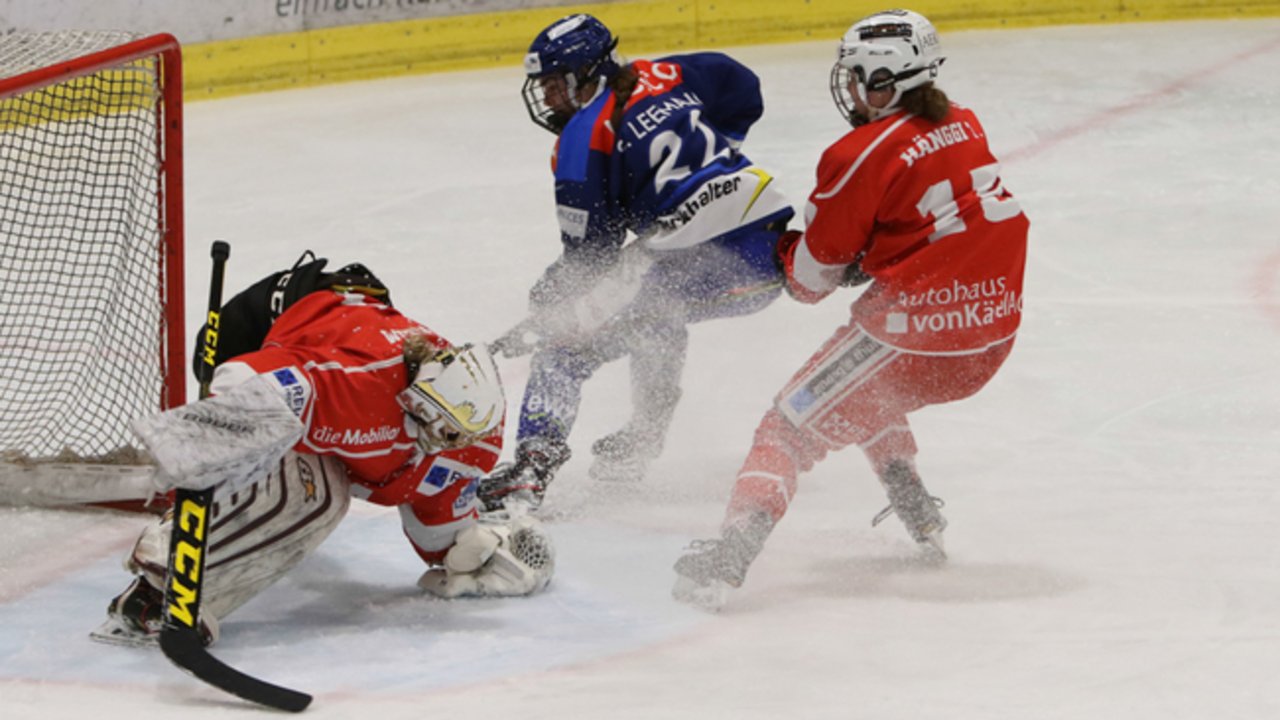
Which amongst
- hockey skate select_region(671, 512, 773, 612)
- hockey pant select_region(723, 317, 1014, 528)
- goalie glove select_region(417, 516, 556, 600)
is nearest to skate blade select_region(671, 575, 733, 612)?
hockey skate select_region(671, 512, 773, 612)

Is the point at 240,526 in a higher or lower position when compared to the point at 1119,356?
higher

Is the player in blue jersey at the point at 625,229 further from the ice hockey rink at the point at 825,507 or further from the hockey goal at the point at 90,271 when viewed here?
the hockey goal at the point at 90,271

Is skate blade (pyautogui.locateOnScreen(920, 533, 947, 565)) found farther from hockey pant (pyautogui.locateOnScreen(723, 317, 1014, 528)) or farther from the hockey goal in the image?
the hockey goal

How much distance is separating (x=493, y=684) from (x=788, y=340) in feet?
7.04

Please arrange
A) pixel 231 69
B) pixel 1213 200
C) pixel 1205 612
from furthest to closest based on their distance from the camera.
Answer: pixel 231 69 < pixel 1213 200 < pixel 1205 612

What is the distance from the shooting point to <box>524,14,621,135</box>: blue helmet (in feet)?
12.3

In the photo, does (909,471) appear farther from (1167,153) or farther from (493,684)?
(1167,153)

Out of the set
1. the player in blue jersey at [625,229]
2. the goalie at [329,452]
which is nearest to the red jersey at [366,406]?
the goalie at [329,452]

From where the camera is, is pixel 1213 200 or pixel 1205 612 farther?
pixel 1213 200

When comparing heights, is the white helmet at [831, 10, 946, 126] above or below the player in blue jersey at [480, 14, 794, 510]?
above

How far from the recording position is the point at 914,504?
3.43 metres

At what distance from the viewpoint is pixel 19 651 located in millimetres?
3037

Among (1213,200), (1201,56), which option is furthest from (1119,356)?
(1201,56)

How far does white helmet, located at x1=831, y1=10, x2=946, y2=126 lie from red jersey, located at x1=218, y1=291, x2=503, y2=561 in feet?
2.84
